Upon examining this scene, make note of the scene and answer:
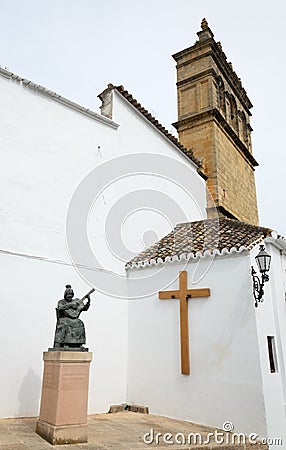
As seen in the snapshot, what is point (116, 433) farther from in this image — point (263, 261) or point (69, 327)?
point (263, 261)

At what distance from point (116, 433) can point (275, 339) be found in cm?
310

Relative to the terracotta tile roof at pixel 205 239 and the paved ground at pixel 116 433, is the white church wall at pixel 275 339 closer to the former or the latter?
the terracotta tile roof at pixel 205 239

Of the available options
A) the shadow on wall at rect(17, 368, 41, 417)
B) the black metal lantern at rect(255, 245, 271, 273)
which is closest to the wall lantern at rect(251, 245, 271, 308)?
the black metal lantern at rect(255, 245, 271, 273)

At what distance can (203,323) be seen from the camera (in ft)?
21.4

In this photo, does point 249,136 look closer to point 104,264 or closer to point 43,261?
point 104,264

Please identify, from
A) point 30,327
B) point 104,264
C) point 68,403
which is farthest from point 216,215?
Answer: point 68,403

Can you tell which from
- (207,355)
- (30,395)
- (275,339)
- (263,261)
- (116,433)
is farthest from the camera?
(275,339)

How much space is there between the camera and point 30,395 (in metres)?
5.77

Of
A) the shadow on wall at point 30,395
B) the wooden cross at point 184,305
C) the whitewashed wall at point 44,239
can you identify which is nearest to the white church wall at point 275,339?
the wooden cross at point 184,305

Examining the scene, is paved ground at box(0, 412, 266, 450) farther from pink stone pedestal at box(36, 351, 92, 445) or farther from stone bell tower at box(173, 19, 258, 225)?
stone bell tower at box(173, 19, 258, 225)

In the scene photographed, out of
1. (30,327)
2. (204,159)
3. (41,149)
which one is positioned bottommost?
(30,327)

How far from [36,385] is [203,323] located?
2908mm

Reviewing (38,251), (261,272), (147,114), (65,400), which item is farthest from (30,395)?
(147,114)

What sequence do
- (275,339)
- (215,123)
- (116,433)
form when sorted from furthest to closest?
(215,123) < (275,339) < (116,433)
